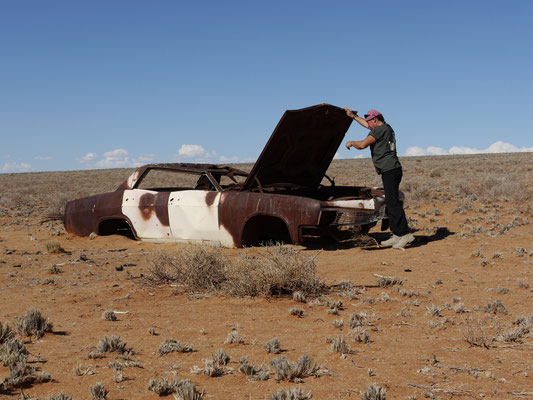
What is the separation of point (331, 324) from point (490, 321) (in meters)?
1.36

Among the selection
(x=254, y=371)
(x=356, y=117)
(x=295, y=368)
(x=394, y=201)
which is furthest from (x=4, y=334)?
(x=356, y=117)

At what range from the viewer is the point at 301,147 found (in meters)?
8.23

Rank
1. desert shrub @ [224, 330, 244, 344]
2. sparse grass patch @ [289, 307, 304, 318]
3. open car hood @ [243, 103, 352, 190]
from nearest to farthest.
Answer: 1. desert shrub @ [224, 330, 244, 344]
2. sparse grass patch @ [289, 307, 304, 318]
3. open car hood @ [243, 103, 352, 190]

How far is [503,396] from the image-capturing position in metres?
2.84

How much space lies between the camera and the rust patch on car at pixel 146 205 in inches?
318

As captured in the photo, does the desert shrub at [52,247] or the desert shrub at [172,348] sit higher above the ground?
the desert shrub at [52,247]

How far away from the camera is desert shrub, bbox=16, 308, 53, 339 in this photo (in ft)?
13.0

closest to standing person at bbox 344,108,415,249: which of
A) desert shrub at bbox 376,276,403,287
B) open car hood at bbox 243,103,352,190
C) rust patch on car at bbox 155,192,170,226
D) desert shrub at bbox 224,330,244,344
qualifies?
open car hood at bbox 243,103,352,190

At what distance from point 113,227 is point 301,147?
12.4 ft

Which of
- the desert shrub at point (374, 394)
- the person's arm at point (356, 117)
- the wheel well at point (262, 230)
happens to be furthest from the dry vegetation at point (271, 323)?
the person's arm at point (356, 117)

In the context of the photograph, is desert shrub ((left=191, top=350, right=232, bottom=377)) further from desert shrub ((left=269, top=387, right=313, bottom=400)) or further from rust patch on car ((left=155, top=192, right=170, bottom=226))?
rust patch on car ((left=155, top=192, right=170, bottom=226))

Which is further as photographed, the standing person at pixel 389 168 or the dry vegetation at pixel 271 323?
the standing person at pixel 389 168

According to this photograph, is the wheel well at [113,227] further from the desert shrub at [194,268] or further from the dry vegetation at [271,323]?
the desert shrub at [194,268]

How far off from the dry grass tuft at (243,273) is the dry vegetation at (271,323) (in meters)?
→ 0.01
